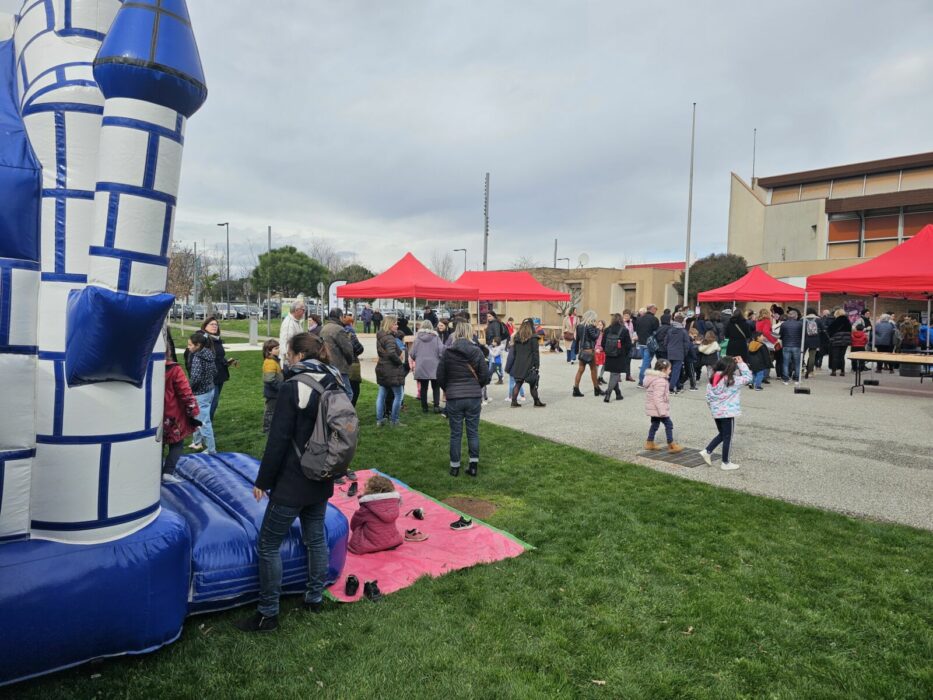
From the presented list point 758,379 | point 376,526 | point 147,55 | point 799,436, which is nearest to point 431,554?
point 376,526

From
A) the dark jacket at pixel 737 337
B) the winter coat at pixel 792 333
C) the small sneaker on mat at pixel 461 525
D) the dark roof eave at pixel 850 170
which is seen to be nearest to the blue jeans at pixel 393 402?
the small sneaker on mat at pixel 461 525

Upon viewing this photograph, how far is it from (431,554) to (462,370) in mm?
2321

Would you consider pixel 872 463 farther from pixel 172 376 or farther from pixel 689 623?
pixel 172 376

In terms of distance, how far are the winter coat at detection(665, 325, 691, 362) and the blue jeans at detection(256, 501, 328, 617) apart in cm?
996

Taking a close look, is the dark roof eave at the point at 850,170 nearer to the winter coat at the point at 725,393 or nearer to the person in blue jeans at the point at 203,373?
the winter coat at the point at 725,393

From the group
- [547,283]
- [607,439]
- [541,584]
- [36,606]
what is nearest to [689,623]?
[541,584]

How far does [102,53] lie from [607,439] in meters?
7.25

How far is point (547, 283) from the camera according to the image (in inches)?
1604

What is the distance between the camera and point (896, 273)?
11656mm

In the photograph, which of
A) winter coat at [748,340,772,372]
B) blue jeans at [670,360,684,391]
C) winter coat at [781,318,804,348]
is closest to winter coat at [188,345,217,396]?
blue jeans at [670,360,684,391]

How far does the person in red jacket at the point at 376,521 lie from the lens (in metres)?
4.76

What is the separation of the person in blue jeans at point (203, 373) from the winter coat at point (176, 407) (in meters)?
1.57

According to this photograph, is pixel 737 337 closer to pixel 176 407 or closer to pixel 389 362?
pixel 389 362

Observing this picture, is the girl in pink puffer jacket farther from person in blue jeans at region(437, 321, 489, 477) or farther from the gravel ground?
person in blue jeans at region(437, 321, 489, 477)
